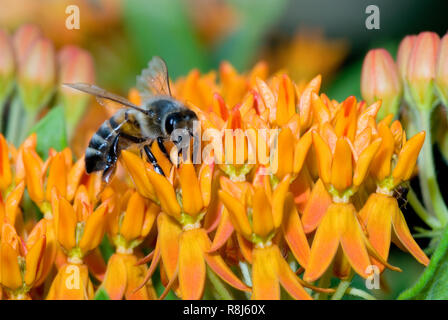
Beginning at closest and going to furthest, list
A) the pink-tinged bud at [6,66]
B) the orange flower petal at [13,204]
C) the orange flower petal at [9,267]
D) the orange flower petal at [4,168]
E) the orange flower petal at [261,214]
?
the orange flower petal at [261,214] → the orange flower petal at [9,267] → the orange flower petal at [13,204] → the orange flower petal at [4,168] → the pink-tinged bud at [6,66]

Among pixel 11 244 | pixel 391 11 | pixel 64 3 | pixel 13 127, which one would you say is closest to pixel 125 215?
pixel 11 244

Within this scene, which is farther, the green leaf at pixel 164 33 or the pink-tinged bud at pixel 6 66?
the green leaf at pixel 164 33

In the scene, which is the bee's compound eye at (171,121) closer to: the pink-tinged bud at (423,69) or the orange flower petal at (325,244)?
the orange flower petal at (325,244)

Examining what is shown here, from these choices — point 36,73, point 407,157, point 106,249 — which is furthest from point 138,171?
point 36,73

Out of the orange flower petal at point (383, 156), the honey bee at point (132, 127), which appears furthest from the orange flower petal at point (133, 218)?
the orange flower petal at point (383, 156)

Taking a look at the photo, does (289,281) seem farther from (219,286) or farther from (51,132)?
(51,132)

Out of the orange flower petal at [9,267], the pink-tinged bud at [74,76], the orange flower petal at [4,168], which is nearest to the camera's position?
the orange flower petal at [9,267]

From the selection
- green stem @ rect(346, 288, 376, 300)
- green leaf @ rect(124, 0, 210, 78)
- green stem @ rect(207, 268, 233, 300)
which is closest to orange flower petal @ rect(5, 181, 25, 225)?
green stem @ rect(207, 268, 233, 300)
